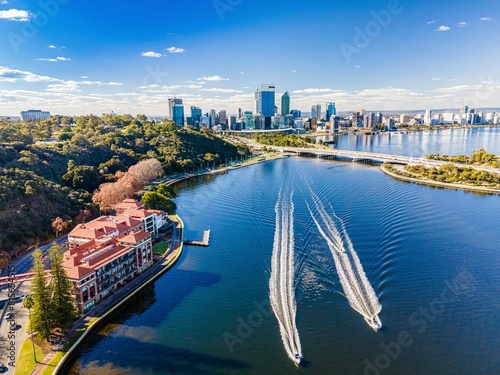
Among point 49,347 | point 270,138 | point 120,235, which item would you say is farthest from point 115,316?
point 270,138

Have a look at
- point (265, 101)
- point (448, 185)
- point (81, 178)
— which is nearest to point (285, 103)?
point (265, 101)

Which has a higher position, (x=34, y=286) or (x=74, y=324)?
(x=34, y=286)

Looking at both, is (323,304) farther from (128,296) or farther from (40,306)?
(40,306)

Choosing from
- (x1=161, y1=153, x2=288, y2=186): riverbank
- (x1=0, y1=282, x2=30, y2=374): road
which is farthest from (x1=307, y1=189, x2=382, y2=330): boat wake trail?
(x1=161, y1=153, x2=288, y2=186): riverbank

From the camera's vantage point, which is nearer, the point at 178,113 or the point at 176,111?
the point at 176,111

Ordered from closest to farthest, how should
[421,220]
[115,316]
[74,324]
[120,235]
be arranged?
[74,324] < [115,316] < [120,235] < [421,220]

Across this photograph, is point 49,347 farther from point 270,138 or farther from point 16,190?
point 270,138
